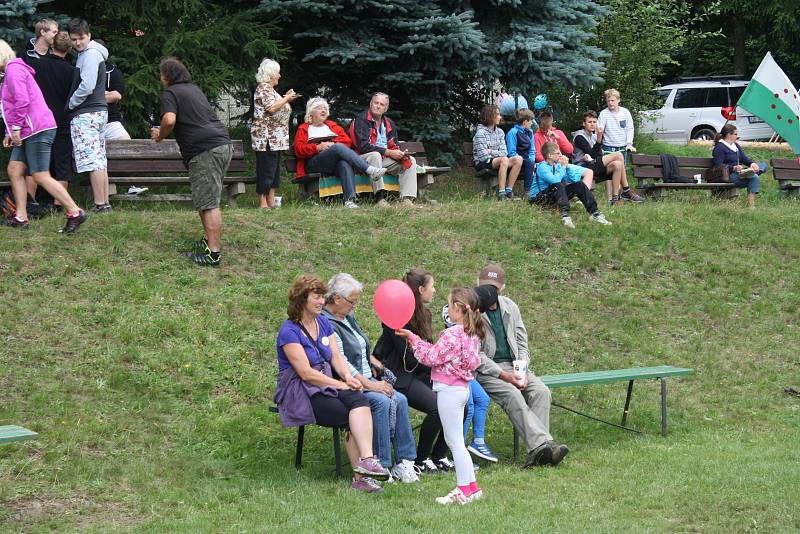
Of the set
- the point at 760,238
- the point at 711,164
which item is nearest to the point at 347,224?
the point at 760,238

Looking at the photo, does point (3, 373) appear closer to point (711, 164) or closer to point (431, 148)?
point (431, 148)

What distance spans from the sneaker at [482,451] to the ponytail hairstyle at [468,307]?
1.22 metres

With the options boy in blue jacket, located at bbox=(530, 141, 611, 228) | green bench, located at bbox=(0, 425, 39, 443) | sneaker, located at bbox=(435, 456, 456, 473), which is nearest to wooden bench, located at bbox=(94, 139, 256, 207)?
boy in blue jacket, located at bbox=(530, 141, 611, 228)

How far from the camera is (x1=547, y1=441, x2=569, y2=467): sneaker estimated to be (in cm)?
803

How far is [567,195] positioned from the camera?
1348cm

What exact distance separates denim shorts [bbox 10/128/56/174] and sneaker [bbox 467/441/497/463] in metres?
4.98

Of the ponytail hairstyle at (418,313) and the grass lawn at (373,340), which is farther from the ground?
the ponytail hairstyle at (418,313)

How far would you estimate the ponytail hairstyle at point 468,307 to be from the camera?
7.31 meters

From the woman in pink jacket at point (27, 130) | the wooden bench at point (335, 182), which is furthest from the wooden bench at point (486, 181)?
the woman in pink jacket at point (27, 130)

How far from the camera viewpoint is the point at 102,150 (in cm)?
1157

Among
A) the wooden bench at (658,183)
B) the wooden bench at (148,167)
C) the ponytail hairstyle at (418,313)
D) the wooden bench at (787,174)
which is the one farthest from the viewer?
the wooden bench at (787,174)

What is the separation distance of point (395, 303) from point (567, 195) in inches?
253

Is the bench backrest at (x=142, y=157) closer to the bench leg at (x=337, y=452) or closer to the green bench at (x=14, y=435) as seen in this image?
the bench leg at (x=337, y=452)

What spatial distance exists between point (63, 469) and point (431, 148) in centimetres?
978
